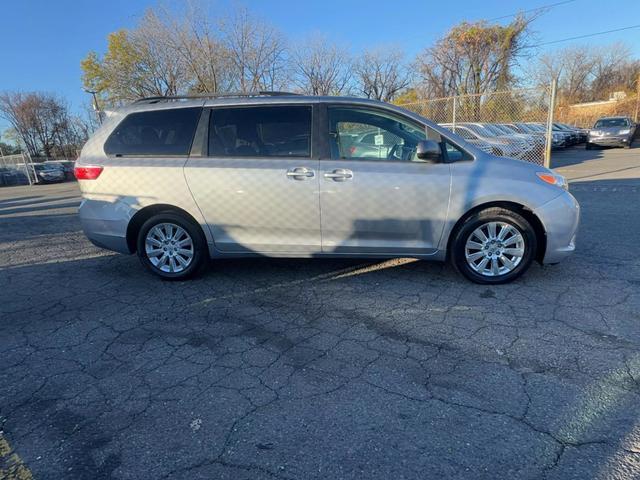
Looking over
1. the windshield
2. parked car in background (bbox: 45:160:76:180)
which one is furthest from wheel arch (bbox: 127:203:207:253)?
the windshield

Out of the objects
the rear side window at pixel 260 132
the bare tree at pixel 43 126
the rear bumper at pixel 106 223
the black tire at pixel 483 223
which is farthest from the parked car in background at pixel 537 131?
the bare tree at pixel 43 126

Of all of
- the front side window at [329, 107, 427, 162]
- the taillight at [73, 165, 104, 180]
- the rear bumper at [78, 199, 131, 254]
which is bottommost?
the rear bumper at [78, 199, 131, 254]

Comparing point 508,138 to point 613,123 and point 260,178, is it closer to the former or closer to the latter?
point 260,178

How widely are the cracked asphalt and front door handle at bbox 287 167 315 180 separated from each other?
112 centimetres

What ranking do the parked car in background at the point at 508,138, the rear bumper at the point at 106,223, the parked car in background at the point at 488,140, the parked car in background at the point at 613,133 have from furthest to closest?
1. the parked car in background at the point at 613,133
2. the parked car in background at the point at 508,138
3. the parked car in background at the point at 488,140
4. the rear bumper at the point at 106,223

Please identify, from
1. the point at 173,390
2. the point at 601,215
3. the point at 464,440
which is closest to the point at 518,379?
the point at 464,440

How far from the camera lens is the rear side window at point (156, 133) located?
3.94 m

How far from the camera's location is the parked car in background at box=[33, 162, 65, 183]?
23217mm

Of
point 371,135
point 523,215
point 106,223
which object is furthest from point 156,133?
point 523,215

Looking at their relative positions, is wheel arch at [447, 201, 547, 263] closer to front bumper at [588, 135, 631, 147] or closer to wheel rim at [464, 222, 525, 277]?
wheel rim at [464, 222, 525, 277]

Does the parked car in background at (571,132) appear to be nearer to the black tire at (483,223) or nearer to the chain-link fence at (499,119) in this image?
the chain-link fence at (499,119)

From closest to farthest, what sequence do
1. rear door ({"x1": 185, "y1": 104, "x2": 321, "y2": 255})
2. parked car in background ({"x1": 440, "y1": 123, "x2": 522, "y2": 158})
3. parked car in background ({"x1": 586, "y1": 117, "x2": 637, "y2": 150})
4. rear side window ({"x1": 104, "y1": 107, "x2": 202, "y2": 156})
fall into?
rear door ({"x1": 185, "y1": 104, "x2": 321, "y2": 255}) < rear side window ({"x1": 104, "y1": 107, "x2": 202, "y2": 156}) < parked car in background ({"x1": 440, "y1": 123, "x2": 522, "y2": 158}) < parked car in background ({"x1": 586, "y1": 117, "x2": 637, "y2": 150})

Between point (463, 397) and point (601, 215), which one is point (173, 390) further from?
point (601, 215)

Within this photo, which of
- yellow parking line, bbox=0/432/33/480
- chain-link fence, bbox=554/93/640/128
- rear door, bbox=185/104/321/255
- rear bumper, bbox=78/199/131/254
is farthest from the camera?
chain-link fence, bbox=554/93/640/128
